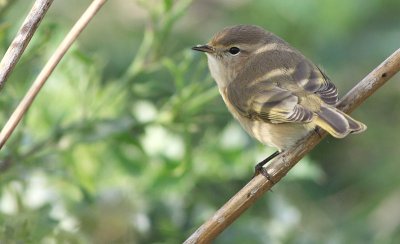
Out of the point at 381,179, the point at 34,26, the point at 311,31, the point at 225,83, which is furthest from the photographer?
the point at 311,31

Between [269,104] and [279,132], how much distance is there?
0.12 m

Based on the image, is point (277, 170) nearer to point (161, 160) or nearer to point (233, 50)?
point (161, 160)

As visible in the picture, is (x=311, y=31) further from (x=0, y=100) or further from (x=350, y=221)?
(x=0, y=100)

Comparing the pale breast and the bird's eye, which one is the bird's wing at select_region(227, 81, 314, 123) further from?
the bird's eye

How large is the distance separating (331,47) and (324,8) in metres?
0.31

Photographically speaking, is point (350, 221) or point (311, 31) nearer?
point (350, 221)

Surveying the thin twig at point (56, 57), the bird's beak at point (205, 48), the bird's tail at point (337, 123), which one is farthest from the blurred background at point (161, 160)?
the thin twig at point (56, 57)

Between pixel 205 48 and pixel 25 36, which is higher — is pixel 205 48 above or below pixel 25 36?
above

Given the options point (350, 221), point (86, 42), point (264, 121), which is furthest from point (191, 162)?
point (86, 42)

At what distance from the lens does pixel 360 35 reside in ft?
15.7

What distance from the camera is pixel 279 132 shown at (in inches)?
122

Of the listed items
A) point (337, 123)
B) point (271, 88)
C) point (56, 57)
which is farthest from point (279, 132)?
point (56, 57)

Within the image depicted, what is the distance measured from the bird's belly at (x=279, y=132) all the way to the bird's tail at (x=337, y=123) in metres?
0.13

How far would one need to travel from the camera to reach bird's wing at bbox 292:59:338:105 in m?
3.06
